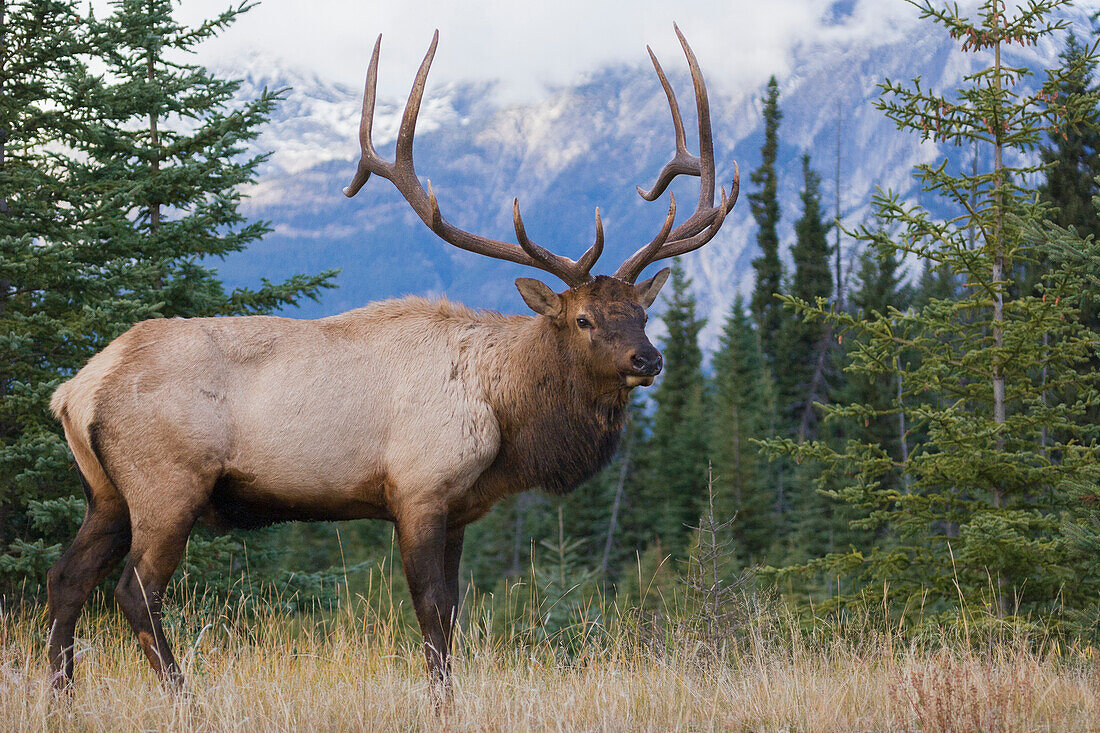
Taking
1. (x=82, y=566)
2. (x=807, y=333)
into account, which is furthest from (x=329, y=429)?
(x=807, y=333)

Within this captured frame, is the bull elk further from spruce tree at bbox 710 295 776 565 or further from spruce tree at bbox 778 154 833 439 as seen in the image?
spruce tree at bbox 778 154 833 439

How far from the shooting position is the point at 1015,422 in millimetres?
8320

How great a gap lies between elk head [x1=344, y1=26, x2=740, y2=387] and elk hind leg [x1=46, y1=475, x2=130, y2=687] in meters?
2.44

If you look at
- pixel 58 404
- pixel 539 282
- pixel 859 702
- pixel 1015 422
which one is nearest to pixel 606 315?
pixel 539 282

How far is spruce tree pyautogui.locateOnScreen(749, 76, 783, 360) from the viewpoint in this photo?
2581 inches

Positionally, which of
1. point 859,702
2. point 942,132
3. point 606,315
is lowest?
point 859,702

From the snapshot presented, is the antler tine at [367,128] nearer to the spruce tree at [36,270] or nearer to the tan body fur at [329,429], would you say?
the tan body fur at [329,429]

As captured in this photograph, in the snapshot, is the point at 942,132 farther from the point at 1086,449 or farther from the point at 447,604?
the point at 447,604

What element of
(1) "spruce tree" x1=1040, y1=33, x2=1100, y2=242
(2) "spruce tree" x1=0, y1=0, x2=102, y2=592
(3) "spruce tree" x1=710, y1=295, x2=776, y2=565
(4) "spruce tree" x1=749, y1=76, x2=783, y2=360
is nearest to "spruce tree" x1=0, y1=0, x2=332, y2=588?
(2) "spruce tree" x1=0, y1=0, x2=102, y2=592

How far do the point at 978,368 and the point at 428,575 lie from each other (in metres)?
6.20

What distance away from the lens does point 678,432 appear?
51.6m

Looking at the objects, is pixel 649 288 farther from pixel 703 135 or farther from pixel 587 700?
pixel 587 700

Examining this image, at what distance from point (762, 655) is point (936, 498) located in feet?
13.4

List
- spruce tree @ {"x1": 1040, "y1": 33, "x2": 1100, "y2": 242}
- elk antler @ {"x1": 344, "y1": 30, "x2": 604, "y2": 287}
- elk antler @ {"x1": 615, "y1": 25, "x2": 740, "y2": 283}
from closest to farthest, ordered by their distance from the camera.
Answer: elk antler @ {"x1": 344, "y1": 30, "x2": 604, "y2": 287} < elk antler @ {"x1": 615, "y1": 25, "x2": 740, "y2": 283} < spruce tree @ {"x1": 1040, "y1": 33, "x2": 1100, "y2": 242}
